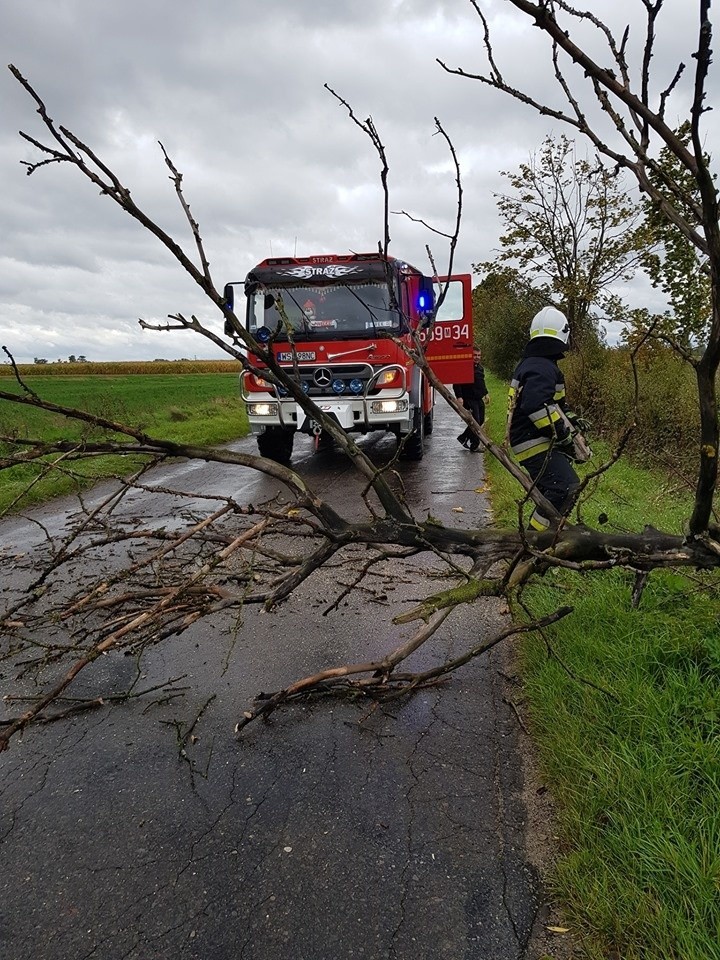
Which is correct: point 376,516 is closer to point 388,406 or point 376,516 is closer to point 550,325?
point 550,325

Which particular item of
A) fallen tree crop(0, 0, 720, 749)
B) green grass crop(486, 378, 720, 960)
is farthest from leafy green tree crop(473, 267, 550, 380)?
fallen tree crop(0, 0, 720, 749)

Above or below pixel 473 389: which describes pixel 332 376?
above

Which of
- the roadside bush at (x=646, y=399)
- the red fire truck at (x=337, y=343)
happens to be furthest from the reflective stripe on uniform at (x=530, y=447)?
the red fire truck at (x=337, y=343)

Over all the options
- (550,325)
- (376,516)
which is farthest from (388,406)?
(376,516)

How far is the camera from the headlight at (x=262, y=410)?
8.09 m

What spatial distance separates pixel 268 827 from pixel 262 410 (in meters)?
6.51

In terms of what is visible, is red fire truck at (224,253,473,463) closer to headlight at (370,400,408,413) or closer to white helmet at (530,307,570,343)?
headlight at (370,400,408,413)

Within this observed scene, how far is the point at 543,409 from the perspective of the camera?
410 cm

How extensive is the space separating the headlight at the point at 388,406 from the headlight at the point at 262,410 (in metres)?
1.37

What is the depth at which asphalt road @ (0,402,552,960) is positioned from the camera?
1.74 meters

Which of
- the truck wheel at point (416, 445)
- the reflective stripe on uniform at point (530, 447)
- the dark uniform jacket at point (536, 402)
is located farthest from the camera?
the truck wheel at point (416, 445)

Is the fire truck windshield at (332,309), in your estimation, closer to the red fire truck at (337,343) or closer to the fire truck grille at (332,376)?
the red fire truck at (337,343)

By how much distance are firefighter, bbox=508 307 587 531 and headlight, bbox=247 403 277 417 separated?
14.4 ft

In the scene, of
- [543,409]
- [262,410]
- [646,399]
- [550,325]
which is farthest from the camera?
[262,410]
